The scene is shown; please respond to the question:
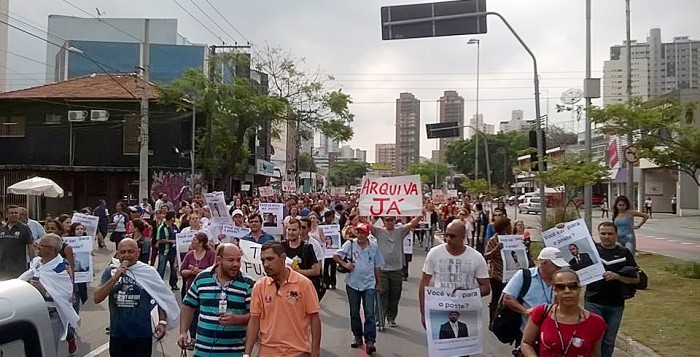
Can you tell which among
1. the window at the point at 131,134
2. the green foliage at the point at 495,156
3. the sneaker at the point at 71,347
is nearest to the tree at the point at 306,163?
the green foliage at the point at 495,156

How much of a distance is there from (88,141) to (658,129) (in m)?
34.1

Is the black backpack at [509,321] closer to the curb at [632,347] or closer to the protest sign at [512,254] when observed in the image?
the curb at [632,347]

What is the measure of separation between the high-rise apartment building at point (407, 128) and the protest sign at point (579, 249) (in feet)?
465

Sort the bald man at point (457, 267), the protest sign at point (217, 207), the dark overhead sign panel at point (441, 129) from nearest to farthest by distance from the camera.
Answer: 1. the bald man at point (457, 267)
2. the protest sign at point (217, 207)
3. the dark overhead sign panel at point (441, 129)

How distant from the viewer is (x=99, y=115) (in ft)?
143

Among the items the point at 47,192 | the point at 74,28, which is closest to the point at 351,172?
the point at 74,28

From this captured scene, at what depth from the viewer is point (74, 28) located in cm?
6962

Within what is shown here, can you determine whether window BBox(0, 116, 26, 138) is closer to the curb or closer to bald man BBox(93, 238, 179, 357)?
the curb

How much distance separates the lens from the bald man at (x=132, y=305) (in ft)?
21.4

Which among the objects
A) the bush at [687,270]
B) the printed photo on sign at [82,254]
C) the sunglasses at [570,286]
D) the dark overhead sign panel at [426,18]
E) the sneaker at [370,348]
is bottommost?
the sneaker at [370,348]

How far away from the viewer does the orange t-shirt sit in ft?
18.1

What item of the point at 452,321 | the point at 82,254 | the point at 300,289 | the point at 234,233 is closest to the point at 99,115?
the point at 234,233

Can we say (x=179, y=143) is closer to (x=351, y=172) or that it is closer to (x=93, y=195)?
(x=93, y=195)

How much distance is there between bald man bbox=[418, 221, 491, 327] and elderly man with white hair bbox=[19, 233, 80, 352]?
3.43 metres
